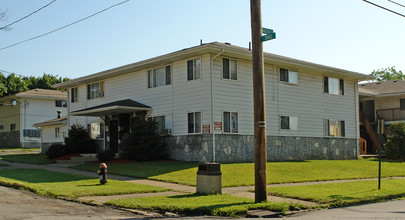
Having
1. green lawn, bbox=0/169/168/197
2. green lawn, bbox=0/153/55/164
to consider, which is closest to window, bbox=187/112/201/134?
green lawn, bbox=0/169/168/197

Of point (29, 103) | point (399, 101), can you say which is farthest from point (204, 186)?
point (29, 103)

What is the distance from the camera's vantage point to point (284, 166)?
2211 cm

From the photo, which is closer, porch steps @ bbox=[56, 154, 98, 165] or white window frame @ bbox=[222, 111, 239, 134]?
white window frame @ bbox=[222, 111, 239, 134]

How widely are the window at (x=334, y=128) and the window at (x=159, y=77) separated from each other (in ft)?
37.8

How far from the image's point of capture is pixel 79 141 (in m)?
29.1

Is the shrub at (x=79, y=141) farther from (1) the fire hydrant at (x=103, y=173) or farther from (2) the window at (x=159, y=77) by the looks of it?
(1) the fire hydrant at (x=103, y=173)

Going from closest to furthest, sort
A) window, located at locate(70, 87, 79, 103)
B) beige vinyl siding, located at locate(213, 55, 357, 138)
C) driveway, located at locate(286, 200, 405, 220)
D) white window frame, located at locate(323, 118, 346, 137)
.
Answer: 1. driveway, located at locate(286, 200, 405, 220)
2. beige vinyl siding, located at locate(213, 55, 357, 138)
3. white window frame, located at locate(323, 118, 346, 137)
4. window, located at locate(70, 87, 79, 103)

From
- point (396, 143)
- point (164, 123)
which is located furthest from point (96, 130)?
point (396, 143)

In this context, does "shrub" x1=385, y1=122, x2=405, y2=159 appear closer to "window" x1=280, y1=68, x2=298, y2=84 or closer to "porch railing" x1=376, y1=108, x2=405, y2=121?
"porch railing" x1=376, y1=108, x2=405, y2=121

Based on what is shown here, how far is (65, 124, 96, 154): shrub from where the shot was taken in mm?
28938

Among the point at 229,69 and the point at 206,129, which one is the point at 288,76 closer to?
the point at 229,69

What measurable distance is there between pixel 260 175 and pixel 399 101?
32.4 meters

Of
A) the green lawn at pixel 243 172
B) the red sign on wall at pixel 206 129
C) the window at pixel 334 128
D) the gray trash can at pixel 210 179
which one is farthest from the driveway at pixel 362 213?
the window at pixel 334 128

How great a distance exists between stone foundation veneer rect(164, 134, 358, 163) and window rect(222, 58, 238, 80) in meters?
3.22
